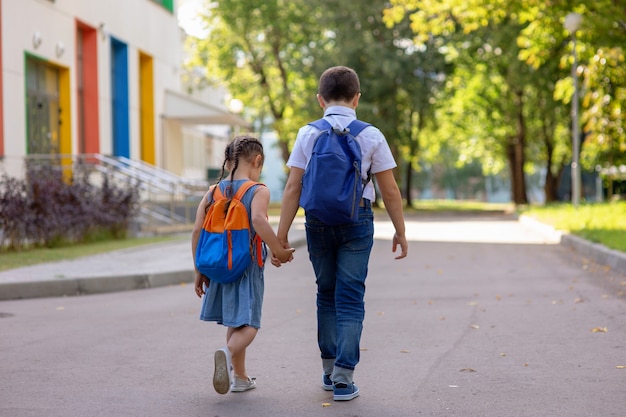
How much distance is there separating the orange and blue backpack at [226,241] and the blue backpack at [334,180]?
38 cm

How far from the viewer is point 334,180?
4957 millimetres

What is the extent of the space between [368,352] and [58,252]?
9366 millimetres

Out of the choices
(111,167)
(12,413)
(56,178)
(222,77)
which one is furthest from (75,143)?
(222,77)

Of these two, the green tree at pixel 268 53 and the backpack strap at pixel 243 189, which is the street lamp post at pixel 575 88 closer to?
the green tree at pixel 268 53

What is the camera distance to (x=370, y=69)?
3956 centimetres

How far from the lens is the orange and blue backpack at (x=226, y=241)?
5.18m

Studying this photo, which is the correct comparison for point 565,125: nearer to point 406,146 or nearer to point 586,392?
point 406,146

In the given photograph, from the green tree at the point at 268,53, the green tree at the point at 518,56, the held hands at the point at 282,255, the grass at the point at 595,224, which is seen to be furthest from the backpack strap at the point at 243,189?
the green tree at the point at 268,53

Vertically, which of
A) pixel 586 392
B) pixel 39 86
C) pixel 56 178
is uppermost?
pixel 39 86

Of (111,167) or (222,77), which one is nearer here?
(111,167)

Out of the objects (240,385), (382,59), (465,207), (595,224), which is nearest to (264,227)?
(240,385)

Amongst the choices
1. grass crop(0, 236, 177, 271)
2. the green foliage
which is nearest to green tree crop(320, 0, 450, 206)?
the green foliage

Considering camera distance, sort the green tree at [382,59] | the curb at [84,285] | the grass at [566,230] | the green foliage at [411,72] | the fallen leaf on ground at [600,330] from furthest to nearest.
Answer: the green tree at [382,59]
the green foliage at [411,72]
the grass at [566,230]
the curb at [84,285]
the fallen leaf on ground at [600,330]

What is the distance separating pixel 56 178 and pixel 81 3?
30.2ft
